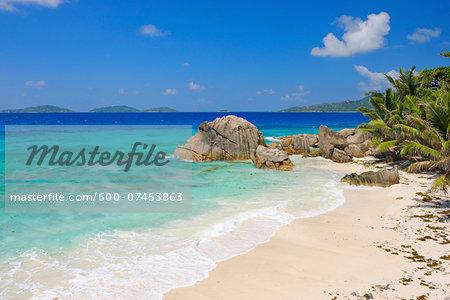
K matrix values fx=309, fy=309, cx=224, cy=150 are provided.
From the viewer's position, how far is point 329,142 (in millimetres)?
23922

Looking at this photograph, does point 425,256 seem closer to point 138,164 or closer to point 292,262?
point 292,262

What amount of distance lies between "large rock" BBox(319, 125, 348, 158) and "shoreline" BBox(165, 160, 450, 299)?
1342 centimetres

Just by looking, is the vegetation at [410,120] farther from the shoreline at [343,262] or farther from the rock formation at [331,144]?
the shoreline at [343,262]

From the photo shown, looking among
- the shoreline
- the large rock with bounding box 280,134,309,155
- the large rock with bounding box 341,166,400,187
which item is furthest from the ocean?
the large rock with bounding box 280,134,309,155

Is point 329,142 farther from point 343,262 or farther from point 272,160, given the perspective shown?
point 343,262

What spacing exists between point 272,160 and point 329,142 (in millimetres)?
6478

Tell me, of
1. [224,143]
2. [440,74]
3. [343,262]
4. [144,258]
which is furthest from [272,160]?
[440,74]

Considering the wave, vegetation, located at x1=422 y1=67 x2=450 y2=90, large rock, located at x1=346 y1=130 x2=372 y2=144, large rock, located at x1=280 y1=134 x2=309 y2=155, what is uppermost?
vegetation, located at x1=422 y1=67 x2=450 y2=90

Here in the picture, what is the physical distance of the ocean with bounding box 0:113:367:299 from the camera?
20.5ft

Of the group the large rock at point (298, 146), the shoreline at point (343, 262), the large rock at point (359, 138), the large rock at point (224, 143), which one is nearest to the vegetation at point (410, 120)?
the shoreline at point (343, 262)

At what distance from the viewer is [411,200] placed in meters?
11.7

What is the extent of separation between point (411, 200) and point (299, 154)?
1559cm

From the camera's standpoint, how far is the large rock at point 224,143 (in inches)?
947

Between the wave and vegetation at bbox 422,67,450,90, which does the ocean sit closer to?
the wave
